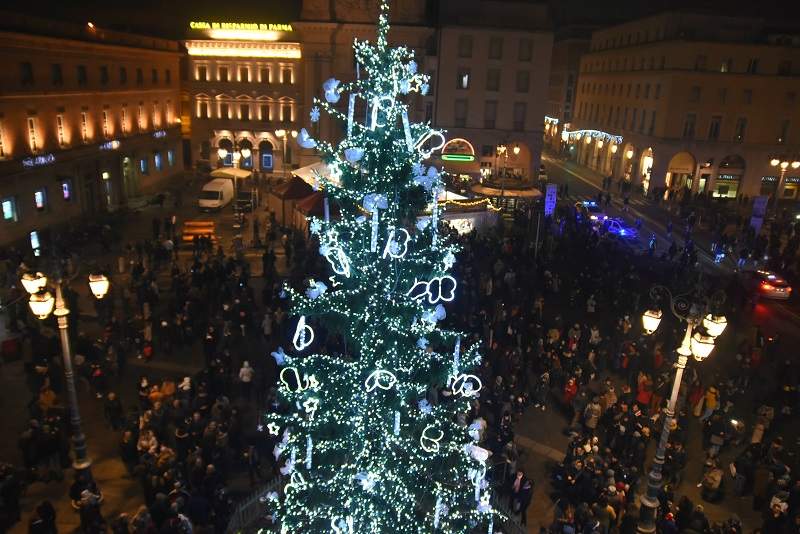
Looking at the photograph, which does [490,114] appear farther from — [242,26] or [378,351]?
[378,351]

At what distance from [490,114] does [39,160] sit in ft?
106

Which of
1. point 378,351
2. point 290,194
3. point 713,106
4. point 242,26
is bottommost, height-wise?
point 290,194

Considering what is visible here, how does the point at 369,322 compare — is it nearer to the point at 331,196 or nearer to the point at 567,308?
the point at 331,196

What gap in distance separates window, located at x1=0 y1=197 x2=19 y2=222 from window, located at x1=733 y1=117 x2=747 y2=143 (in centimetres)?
4858

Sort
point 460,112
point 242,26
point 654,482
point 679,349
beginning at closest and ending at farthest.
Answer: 1. point 679,349
2. point 654,482
3. point 460,112
4. point 242,26

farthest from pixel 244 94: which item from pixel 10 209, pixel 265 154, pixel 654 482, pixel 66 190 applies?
pixel 654 482

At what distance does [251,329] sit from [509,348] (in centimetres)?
799

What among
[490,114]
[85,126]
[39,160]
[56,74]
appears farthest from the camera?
[490,114]

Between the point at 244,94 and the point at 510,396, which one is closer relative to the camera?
the point at 510,396

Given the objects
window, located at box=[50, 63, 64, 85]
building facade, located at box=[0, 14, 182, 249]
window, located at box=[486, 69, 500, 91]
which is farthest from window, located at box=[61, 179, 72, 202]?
window, located at box=[486, 69, 500, 91]

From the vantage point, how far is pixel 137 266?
69.3ft

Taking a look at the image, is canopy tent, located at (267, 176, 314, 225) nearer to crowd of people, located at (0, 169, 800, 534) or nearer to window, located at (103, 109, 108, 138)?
crowd of people, located at (0, 169, 800, 534)

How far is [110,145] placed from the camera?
117ft

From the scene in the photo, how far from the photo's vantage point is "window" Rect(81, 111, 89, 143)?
33.5 m
